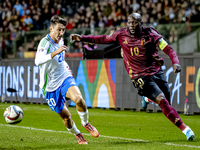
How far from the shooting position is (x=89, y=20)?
18.2 metres

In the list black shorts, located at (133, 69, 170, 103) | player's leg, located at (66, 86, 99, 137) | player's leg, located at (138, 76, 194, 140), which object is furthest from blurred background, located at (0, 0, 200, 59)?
player's leg, located at (66, 86, 99, 137)

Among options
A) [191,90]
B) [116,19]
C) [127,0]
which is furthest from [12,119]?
[127,0]

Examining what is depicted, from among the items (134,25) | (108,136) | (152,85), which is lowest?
(108,136)

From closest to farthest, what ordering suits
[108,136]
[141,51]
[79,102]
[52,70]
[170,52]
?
[79,102] → [170,52] → [52,70] → [141,51] → [108,136]

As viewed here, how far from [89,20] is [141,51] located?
12096mm

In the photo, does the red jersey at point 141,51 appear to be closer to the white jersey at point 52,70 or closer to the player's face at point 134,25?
the player's face at point 134,25

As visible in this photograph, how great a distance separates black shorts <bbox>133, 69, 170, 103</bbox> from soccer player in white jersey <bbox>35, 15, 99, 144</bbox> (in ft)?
3.92

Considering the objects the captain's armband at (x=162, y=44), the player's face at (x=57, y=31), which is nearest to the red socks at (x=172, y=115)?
the captain's armband at (x=162, y=44)

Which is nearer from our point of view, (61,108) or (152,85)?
(61,108)

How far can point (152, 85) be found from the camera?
20.7ft

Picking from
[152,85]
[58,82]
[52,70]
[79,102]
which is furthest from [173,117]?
[52,70]

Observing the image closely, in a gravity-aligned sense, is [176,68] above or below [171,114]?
above

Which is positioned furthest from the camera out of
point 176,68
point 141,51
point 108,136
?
point 108,136

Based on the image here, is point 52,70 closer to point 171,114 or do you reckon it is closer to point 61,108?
point 61,108
